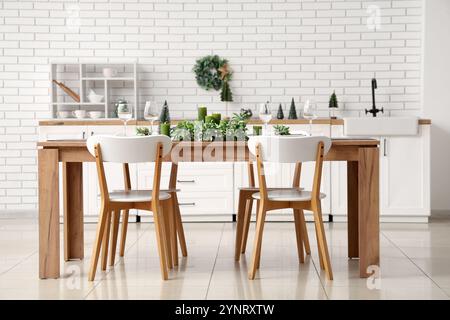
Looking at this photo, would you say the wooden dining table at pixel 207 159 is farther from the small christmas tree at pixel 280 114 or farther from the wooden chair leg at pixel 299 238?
the small christmas tree at pixel 280 114

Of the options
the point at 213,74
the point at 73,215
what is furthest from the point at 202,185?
the point at 73,215

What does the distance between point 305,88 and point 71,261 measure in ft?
10.9

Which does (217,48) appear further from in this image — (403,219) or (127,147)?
(127,147)

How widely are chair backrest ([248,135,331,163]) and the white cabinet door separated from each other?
2.66 meters

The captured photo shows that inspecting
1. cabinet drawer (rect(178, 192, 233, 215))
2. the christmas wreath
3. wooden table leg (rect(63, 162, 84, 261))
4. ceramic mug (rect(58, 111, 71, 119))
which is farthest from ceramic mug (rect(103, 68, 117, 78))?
wooden table leg (rect(63, 162, 84, 261))

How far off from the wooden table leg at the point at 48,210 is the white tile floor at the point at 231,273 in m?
0.09

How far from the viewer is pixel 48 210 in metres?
4.64

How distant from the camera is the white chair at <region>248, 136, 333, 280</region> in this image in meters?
4.46

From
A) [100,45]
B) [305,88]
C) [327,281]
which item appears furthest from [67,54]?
[327,281]

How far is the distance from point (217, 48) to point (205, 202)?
160 cm

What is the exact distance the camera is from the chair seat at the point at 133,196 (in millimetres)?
4559
